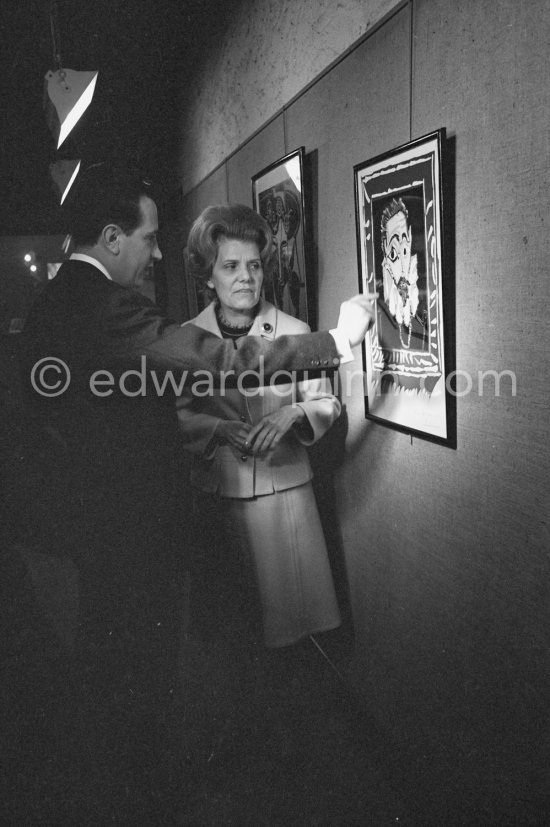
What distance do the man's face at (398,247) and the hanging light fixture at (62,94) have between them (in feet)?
2.71

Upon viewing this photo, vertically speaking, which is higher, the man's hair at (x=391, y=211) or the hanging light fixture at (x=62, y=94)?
the hanging light fixture at (x=62, y=94)

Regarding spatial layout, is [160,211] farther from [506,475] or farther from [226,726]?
[226,726]

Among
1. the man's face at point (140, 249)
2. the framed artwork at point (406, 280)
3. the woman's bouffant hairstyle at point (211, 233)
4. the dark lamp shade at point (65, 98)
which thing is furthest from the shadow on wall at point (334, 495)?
the dark lamp shade at point (65, 98)

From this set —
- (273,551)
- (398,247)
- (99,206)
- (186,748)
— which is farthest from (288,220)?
(186,748)

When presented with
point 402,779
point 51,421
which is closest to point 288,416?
point 51,421

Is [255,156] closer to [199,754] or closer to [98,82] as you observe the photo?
[98,82]

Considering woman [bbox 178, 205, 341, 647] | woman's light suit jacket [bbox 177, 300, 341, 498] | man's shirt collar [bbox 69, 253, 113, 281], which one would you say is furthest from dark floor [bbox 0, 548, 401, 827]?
man's shirt collar [bbox 69, 253, 113, 281]

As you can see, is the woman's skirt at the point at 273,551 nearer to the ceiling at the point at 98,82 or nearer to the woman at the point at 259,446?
the woman at the point at 259,446

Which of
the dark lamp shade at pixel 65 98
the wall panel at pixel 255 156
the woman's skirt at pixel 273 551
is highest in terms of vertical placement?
the dark lamp shade at pixel 65 98

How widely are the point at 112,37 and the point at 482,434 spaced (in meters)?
1.33

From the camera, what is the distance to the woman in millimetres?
1331

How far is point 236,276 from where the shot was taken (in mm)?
1320

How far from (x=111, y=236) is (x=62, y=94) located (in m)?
0.38

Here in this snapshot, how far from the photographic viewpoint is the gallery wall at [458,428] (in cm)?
104
